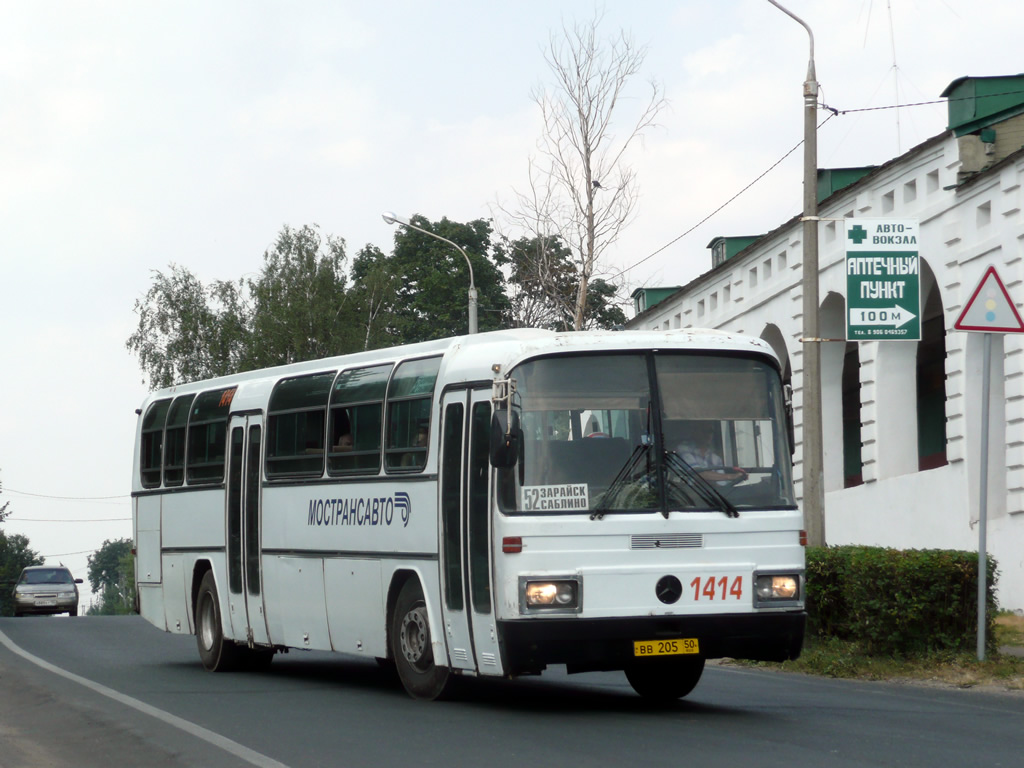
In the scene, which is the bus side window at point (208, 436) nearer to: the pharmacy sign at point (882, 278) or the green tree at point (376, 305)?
the pharmacy sign at point (882, 278)

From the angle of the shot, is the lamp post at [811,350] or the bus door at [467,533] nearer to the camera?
the bus door at [467,533]

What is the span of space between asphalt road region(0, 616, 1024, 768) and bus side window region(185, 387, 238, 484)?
216 centimetres

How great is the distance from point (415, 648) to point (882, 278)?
24.7 feet

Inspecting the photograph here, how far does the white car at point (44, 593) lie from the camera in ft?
161

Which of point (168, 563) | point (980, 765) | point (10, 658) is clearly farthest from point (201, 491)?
point (980, 765)

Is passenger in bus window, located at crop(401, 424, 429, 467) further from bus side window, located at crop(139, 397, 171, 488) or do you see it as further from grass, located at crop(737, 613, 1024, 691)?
bus side window, located at crop(139, 397, 171, 488)

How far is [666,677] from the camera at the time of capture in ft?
42.4

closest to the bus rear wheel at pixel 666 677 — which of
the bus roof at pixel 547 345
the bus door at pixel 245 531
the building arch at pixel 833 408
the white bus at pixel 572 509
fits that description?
the white bus at pixel 572 509

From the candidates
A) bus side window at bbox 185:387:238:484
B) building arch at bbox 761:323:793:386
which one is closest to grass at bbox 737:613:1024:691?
bus side window at bbox 185:387:238:484

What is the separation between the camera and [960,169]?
24906 mm

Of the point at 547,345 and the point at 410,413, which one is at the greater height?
the point at 547,345

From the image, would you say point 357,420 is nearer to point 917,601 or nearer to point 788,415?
point 788,415

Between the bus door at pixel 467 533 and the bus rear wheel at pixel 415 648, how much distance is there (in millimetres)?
463

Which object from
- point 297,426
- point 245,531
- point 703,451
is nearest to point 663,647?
point 703,451
